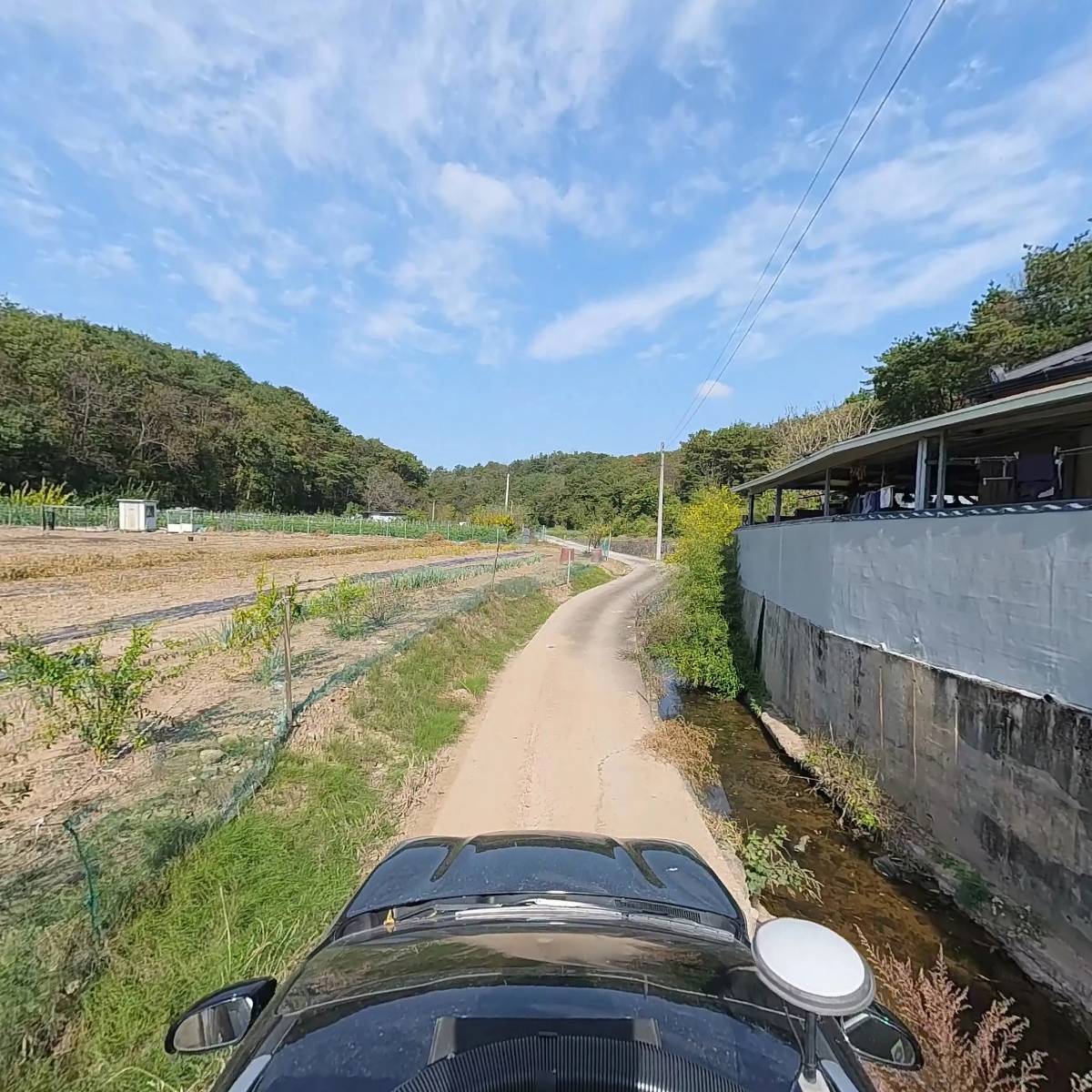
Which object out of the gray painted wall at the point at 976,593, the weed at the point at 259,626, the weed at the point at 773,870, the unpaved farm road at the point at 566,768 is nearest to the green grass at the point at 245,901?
the unpaved farm road at the point at 566,768

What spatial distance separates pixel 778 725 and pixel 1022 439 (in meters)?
6.26

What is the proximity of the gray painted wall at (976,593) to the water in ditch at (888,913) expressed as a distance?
234cm

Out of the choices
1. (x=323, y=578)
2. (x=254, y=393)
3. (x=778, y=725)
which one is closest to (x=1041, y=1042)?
(x=778, y=725)

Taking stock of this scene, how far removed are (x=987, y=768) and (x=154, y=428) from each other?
63991 mm

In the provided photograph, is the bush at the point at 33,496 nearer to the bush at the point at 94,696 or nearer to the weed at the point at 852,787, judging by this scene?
the bush at the point at 94,696

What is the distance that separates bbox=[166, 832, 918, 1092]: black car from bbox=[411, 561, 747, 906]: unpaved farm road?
476cm

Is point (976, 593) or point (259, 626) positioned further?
point (259, 626)

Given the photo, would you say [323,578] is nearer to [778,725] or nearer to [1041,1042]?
[778,725]

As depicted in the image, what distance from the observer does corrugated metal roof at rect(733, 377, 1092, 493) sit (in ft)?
17.4

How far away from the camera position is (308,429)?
82188 millimetres

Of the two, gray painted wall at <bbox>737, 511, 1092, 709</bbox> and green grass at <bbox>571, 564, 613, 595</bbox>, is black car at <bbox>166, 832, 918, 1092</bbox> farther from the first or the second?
green grass at <bbox>571, 564, 613, 595</bbox>

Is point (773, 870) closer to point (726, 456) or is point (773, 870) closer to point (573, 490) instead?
point (726, 456)

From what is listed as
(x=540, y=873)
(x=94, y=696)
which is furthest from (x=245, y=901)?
(x=540, y=873)

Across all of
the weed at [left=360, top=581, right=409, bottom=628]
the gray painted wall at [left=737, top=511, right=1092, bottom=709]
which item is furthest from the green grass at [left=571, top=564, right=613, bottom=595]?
the gray painted wall at [left=737, top=511, right=1092, bottom=709]
